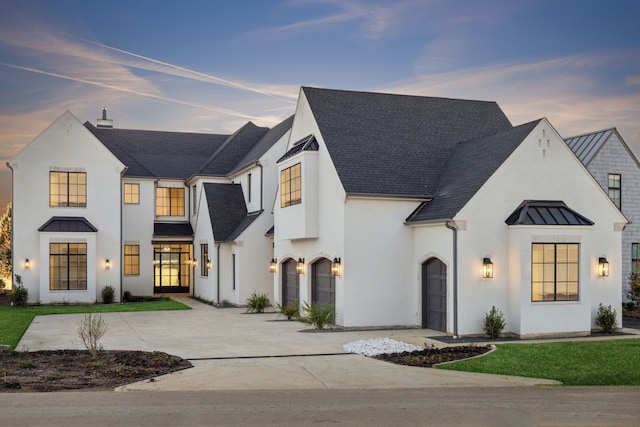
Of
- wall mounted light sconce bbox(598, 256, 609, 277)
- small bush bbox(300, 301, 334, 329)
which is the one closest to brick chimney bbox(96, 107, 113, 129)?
small bush bbox(300, 301, 334, 329)

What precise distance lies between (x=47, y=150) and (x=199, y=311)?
11162mm

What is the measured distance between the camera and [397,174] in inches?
918

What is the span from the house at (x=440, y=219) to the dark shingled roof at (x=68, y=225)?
1141 cm

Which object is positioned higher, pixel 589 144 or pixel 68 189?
pixel 589 144

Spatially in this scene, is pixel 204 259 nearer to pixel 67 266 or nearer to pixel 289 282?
pixel 67 266

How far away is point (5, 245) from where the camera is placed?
1614 inches

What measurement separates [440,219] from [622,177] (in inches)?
478

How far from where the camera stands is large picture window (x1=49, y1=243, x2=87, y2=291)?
1271 inches

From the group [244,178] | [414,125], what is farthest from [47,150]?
[414,125]

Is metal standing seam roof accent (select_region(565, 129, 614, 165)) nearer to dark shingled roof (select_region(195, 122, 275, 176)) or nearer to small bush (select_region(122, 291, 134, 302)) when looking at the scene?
dark shingled roof (select_region(195, 122, 275, 176))

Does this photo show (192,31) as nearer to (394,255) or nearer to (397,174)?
(397,174)

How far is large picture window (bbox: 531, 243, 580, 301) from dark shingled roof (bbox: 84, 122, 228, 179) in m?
24.1

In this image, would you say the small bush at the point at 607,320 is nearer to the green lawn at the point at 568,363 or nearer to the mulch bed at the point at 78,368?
the green lawn at the point at 568,363

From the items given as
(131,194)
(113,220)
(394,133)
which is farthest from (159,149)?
(394,133)
